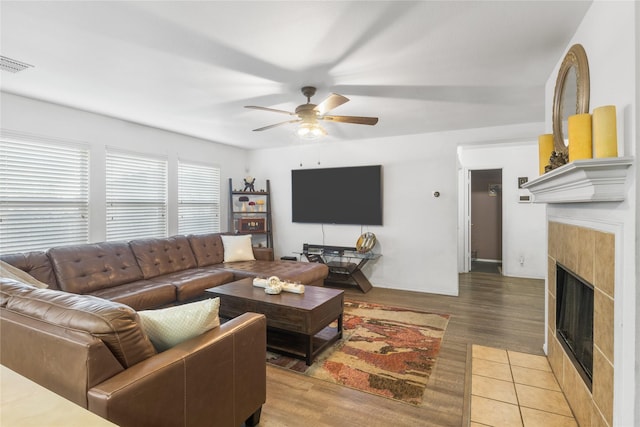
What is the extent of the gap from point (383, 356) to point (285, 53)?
A: 2.59 metres

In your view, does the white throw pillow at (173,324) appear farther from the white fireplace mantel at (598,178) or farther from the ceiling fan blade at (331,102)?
the white fireplace mantel at (598,178)

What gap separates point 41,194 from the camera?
3.35 m

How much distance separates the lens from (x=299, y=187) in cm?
567

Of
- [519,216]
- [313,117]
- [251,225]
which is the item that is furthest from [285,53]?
[519,216]

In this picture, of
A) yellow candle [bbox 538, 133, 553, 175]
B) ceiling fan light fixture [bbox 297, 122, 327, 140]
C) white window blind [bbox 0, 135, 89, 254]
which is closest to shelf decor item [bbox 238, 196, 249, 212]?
white window blind [bbox 0, 135, 89, 254]

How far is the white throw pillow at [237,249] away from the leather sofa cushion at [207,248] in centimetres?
8

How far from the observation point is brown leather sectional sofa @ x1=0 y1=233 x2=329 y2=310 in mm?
2982

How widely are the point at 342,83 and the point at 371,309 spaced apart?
2677 mm

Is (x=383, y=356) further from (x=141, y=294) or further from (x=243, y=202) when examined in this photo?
(x=243, y=202)

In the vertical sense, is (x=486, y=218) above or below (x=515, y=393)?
above

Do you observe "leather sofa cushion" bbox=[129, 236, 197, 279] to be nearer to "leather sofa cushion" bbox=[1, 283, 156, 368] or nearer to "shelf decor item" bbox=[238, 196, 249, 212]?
"shelf decor item" bbox=[238, 196, 249, 212]

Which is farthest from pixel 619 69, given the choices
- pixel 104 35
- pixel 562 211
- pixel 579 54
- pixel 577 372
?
pixel 104 35

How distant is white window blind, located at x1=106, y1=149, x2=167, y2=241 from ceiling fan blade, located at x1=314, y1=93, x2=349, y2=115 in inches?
116

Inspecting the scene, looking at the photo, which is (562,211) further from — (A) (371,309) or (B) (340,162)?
(B) (340,162)
